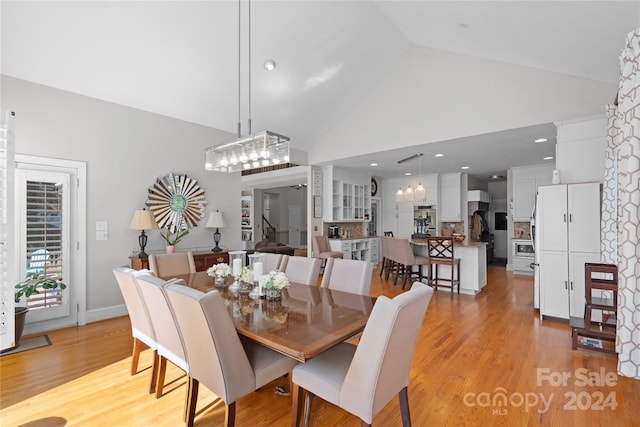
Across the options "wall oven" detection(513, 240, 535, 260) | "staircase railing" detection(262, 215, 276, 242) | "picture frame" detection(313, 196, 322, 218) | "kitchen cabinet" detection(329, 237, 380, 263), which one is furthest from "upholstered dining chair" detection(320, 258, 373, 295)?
"staircase railing" detection(262, 215, 276, 242)

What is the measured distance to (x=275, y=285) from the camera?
2.13 m

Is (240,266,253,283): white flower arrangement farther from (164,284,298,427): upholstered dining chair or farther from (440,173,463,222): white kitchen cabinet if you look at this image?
(440,173,463,222): white kitchen cabinet

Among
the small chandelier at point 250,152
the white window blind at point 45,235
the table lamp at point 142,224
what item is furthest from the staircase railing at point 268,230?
the small chandelier at point 250,152

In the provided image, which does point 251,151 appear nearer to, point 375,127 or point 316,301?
point 316,301

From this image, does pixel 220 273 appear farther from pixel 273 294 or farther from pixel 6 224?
pixel 6 224

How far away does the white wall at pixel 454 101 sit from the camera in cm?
368

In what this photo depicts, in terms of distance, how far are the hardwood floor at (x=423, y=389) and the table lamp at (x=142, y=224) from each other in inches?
42.9

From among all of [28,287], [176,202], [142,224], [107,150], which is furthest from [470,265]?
[28,287]

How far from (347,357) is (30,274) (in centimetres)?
390

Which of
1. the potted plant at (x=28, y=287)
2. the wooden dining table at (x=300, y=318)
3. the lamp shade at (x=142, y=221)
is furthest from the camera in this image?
the lamp shade at (x=142, y=221)

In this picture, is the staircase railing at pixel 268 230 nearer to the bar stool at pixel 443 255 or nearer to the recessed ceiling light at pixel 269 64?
the bar stool at pixel 443 255

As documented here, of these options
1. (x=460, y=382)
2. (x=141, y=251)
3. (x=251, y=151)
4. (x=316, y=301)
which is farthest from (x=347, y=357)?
(x=141, y=251)

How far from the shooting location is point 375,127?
213 inches

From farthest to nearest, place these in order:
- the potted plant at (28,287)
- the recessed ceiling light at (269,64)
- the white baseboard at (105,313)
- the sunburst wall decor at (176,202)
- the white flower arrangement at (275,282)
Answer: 1. the sunburst wall decor at (176,202)
2. the recessed ceiling light at (269,64)
3. the white baseboard at (105,313)
4. the potted plant at (28,287)
5. the white flower arrangement at (275,282)
